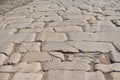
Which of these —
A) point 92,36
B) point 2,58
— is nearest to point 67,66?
point 2,58

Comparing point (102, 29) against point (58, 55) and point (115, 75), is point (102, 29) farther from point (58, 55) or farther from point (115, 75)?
point (115, 75)

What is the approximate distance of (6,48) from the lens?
418 cm

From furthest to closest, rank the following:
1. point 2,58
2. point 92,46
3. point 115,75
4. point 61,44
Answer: point 61,44
point 92,46
point 2,58
point 115,75

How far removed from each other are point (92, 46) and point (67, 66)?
76cm

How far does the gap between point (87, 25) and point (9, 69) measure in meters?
2.21

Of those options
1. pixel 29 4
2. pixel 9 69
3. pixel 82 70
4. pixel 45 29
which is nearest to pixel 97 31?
pixel 45 29

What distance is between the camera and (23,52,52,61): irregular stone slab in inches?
148

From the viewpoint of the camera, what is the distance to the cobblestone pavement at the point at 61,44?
11.1 feet

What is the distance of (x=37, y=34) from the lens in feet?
16.0

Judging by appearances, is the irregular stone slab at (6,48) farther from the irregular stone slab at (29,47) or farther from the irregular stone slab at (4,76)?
the irregular stone slab at (4,76)

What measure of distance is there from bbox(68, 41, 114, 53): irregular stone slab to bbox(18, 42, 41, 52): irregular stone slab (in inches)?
19.2

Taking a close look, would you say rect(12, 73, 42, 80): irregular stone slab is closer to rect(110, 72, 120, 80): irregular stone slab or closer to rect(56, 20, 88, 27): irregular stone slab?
rect(110, 72, 120, 80): irregular stone slab

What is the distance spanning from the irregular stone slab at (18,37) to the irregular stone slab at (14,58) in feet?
1.99

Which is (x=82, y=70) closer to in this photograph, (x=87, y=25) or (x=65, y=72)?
(x=65, y=72)
